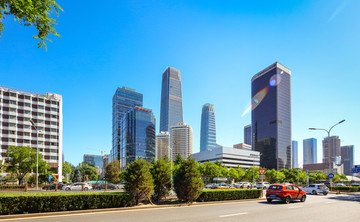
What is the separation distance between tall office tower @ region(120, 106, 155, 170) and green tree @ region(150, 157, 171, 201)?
14155 centimetres

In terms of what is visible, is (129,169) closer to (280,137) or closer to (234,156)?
(234,156)


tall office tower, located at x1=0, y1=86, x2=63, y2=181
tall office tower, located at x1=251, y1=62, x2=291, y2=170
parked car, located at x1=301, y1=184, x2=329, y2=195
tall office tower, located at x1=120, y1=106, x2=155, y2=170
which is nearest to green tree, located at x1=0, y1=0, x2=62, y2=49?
parked car, located at x1=301, y1=184, x2=329, y2=195

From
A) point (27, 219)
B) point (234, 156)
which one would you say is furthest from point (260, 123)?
point (27, 219)

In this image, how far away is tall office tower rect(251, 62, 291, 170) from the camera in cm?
17138

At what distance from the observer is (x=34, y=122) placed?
85.6m

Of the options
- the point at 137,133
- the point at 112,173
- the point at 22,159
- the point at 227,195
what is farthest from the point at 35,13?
the point at 137,133

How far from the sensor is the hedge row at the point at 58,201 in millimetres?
11180

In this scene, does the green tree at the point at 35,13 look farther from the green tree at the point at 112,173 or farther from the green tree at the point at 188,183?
the green tree at the point at 112,173

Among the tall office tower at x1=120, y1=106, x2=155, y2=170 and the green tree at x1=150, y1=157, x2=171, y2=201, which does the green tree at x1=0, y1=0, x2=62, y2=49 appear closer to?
the green tree at x1=150, y1=157, x2=171, y2=201

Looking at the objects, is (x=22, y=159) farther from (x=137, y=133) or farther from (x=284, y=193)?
(x=137, y=133)

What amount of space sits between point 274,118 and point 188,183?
16731 centimetres

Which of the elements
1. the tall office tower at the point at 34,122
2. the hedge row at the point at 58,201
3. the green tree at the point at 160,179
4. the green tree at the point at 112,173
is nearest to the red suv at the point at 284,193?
the green tree at the point at 160,179

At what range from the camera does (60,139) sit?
298 feet

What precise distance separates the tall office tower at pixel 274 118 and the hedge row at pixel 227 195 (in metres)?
159
